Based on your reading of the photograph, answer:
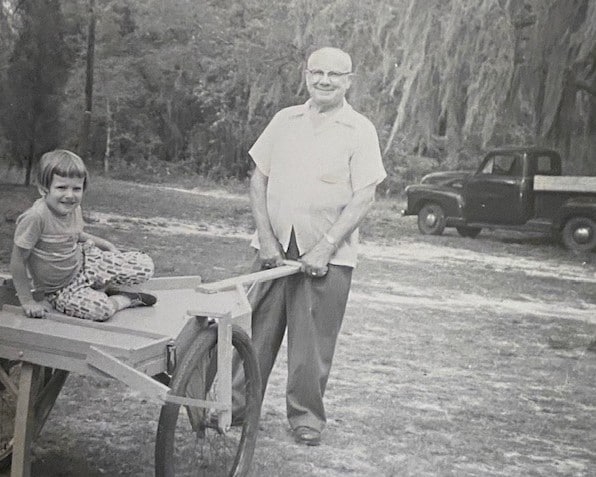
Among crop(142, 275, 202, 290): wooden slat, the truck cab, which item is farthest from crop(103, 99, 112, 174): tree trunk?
the truck cab

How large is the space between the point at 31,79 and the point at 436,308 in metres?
1.74

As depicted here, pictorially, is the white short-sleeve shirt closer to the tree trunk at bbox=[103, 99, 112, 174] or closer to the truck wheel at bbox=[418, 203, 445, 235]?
the truck wheel at bbox=[418, 203, 445, 235]

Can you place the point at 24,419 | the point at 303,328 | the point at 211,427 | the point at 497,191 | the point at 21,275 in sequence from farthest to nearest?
1. the point at 497,191
2. the point at 303,328
3. the point at 211,427
4. the point at 21,275
5. the point at 24,419

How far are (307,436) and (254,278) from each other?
73 cm

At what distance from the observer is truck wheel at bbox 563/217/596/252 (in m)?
3.23

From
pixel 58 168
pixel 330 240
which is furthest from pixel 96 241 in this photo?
pixel 330 240

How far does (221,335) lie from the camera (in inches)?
93.2

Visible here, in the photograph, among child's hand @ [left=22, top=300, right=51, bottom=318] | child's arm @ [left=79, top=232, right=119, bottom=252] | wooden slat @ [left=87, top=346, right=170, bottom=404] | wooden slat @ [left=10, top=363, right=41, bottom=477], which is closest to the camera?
wooden slat @ [left=87, top=346, right=170, bottom=404]

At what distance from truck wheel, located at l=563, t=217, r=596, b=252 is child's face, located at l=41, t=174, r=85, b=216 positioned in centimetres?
183

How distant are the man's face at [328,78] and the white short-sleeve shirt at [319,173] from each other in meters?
0.05

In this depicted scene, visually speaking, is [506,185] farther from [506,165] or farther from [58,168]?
[58,168]

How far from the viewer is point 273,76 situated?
322cm

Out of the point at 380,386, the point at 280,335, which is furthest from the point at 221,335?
the point at 380,386

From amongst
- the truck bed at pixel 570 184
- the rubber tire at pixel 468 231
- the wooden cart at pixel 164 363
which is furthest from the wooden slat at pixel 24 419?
the truck bed at pixel 570 184
